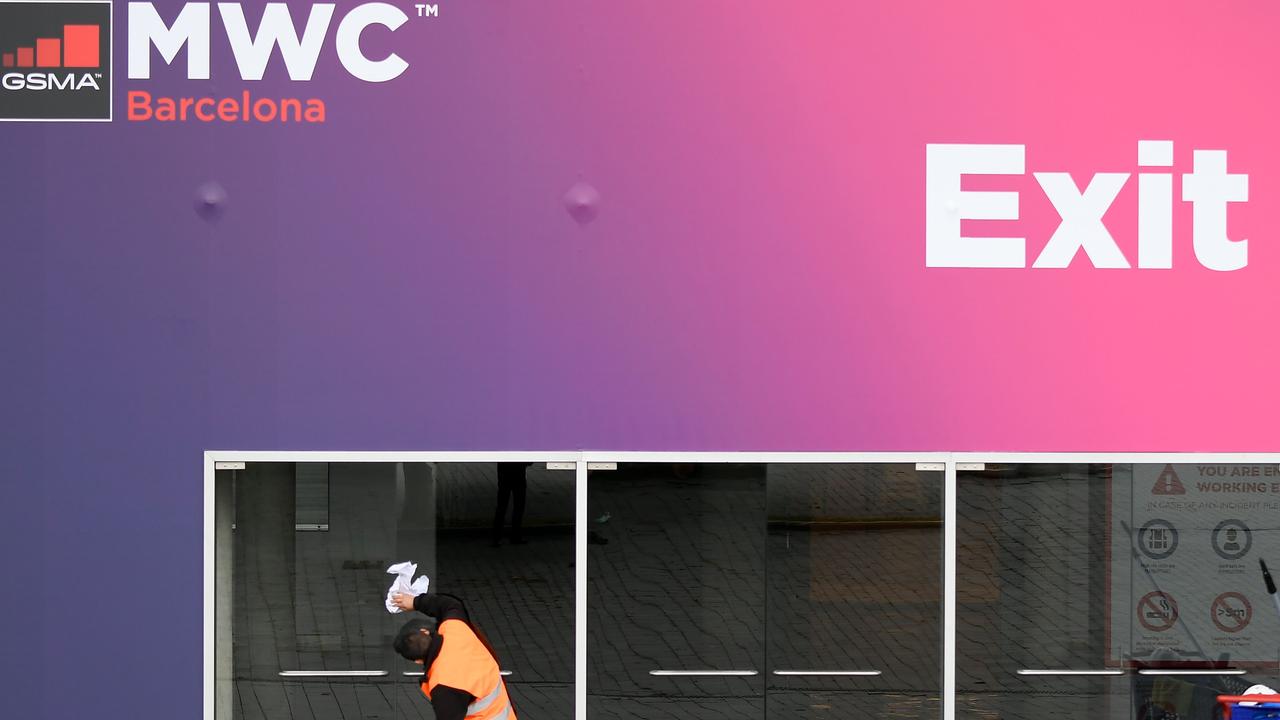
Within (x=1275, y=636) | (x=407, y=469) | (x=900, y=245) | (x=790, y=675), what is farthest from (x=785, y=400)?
(x=1275, y=636)

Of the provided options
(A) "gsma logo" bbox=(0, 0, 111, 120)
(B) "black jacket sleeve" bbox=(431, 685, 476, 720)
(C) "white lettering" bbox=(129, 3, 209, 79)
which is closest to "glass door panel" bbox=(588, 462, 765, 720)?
(B) "black jacket sleeve" bbox=(431, 685, 476, 720)

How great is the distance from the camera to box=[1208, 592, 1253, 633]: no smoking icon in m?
9.31

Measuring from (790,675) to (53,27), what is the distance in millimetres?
7137

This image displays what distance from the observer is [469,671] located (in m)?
5.31

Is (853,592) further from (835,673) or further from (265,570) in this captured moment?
(265,570)

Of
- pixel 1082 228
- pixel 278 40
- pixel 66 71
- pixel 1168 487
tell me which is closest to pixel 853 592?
pixel 1168 487

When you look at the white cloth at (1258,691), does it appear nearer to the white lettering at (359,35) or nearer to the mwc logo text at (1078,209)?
the mwc logo text at (1078,209)

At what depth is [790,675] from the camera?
402 inches

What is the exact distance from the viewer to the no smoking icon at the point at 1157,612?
29.1 feet

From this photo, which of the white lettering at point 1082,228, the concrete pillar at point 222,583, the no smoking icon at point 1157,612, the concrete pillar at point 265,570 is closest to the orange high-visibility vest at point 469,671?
the concrete pillar at point 222,583

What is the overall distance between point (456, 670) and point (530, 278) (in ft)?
5.71

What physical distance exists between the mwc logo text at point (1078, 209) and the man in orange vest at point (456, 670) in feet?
8.65

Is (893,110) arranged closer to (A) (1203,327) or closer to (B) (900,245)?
(B) (900,245)

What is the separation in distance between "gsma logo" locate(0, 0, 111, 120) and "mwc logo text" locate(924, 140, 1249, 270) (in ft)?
12.3
